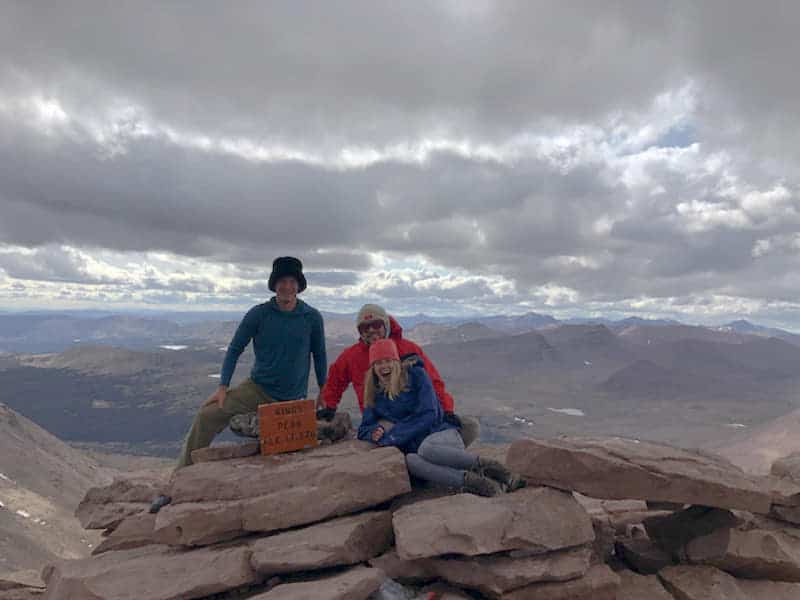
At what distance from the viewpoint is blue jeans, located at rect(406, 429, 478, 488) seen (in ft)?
30.2

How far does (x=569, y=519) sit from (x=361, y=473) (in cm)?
393

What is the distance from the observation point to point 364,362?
37.8 feet

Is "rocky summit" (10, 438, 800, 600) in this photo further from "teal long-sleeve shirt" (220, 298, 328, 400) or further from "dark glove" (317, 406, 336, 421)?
"teal long-sleeve shirt" (220, 298, 328, 400)

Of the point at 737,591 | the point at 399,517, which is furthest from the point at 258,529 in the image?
the point at 737,591

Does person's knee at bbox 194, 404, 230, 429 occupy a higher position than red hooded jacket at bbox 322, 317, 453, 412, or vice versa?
red hooded jacket at bbox 322, 317, 453, 412

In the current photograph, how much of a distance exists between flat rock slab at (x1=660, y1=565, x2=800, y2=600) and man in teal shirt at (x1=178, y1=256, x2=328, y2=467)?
8.37 meters

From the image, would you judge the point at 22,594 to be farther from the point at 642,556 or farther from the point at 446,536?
the point at 642,556

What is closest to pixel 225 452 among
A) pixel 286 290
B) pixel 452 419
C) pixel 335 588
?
pixel 286 290

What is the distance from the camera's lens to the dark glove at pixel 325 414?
12000mm

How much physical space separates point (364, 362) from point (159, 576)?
18.9ft

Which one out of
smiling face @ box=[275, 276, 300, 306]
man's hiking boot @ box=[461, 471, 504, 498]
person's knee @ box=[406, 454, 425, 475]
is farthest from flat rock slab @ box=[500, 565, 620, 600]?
smiling face @ box=[275, 276, 300, 306]

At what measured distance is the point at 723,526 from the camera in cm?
934

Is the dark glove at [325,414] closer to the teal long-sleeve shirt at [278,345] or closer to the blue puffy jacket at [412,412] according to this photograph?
the teal long-sleeve shirt at [278,345]

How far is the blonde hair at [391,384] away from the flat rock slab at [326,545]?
7.53ft
